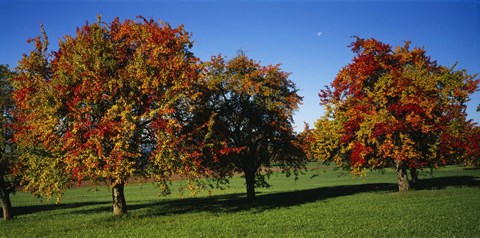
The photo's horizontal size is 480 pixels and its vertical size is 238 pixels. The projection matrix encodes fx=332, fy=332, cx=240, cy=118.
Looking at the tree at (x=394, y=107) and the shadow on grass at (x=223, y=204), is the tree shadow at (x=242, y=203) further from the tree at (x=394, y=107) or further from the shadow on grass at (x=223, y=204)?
the tree at (x=394, y=107)

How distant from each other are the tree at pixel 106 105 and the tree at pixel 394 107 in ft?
51.5

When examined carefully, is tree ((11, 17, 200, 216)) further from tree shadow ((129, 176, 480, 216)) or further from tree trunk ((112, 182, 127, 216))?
tree shadow ((129, 176, 480, 216))

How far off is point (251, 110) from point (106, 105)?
50.0ft

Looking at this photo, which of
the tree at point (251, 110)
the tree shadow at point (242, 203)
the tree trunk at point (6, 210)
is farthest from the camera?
the tree at point (251, 110)

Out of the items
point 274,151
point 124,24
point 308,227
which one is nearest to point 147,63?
point 124,24

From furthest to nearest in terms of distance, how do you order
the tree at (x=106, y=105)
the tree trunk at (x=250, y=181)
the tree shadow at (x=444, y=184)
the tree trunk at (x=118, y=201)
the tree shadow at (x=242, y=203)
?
1. the tree shadow at (x=444, y=184)
2. the tree trunk at (x=250, y=181)
3. the tree shadow at (x=242, y=203)
4. the tree trunk at (x=118, y=201)
5. the tree at (x=106, y=105)

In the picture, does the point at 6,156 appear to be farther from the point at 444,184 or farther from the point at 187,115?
the point at 444,184

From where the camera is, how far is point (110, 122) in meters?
19.6

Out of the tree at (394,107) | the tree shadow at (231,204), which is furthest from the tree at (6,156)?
the tree at (394,107)

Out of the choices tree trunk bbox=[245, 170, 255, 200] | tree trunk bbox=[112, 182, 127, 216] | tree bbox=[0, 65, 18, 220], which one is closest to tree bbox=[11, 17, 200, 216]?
tree trunk bbox=[112, 182, 127, 216]

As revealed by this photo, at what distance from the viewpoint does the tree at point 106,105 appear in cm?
1969

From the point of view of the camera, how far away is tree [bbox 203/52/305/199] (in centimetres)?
3216

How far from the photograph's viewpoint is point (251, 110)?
108 feet

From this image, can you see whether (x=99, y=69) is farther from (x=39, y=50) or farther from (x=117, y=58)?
(x=39, y=50)
